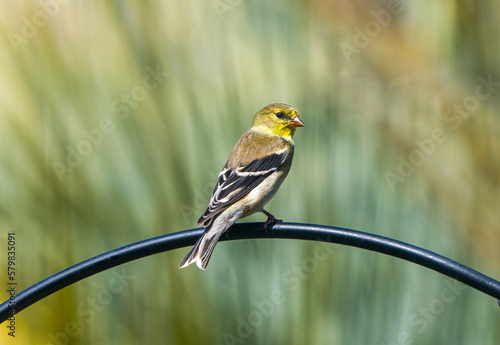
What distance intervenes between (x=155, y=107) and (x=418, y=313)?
189 cm

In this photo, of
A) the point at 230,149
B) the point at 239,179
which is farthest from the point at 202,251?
the point at 230,149

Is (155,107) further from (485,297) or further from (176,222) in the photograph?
(485,297)

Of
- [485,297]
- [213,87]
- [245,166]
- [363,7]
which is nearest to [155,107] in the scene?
[213,87]

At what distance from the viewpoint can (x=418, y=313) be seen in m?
3.93

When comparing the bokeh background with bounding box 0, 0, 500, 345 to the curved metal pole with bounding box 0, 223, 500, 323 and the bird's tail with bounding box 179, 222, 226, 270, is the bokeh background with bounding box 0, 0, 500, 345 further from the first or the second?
the curved metal pole with bounding box 0, 223, 500, 323

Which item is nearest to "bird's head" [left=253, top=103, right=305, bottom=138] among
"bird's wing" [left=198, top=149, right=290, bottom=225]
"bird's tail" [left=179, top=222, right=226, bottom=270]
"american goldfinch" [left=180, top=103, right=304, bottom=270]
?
"american goldfinch" [left=180, top=103, right=304, bottom=270]

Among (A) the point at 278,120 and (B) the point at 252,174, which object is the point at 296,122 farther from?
(B) the point at 252,174

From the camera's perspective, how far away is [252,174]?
13.8ft

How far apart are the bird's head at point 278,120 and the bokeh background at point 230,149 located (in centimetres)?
7

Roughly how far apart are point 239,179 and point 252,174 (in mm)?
117

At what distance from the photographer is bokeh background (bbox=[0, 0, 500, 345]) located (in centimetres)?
391

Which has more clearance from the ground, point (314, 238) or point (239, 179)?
point (239, 179)

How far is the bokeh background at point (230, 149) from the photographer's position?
391 centimetres

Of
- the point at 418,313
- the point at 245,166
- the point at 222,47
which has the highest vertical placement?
the point at 222,47
